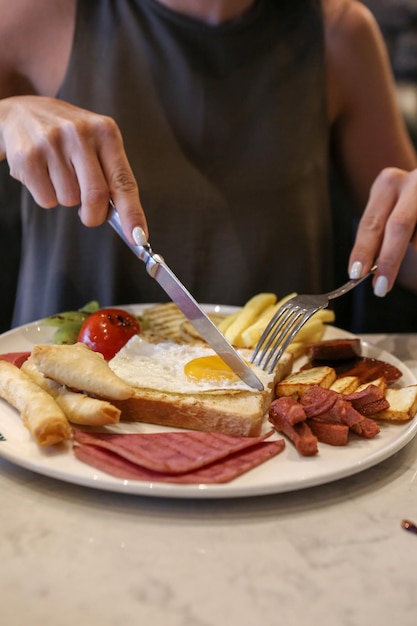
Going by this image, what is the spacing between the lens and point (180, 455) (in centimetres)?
131

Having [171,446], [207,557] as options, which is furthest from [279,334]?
[207,557]

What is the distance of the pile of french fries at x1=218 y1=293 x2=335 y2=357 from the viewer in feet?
6.83

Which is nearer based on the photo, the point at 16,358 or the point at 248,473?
the point at 248,473

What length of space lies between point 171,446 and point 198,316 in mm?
442

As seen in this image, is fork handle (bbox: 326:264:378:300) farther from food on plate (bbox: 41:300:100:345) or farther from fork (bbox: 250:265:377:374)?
food on plate (bbox: 41:300:100:345)

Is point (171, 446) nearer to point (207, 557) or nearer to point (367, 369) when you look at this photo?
point (207, 557)

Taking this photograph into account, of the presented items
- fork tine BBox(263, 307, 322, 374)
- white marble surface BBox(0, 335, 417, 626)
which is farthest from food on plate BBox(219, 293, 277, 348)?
white marble surface BBox(0, 335, 417, 626)

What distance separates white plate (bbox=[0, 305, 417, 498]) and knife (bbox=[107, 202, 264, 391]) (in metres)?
0.28

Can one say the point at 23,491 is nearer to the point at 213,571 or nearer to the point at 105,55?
the point at 213,571

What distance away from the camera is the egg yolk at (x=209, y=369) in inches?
66.8

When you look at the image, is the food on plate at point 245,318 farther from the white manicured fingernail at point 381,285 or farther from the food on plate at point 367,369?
the white manicured fingernail at point 381,285

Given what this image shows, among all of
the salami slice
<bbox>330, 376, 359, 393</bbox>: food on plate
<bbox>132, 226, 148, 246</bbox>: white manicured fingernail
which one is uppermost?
<bbox>132, 226, 148, 246</bbox>: white manicured fingernail

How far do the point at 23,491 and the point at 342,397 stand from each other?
782 mm

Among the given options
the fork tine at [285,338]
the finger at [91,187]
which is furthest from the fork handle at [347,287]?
the finger at [91,187]
